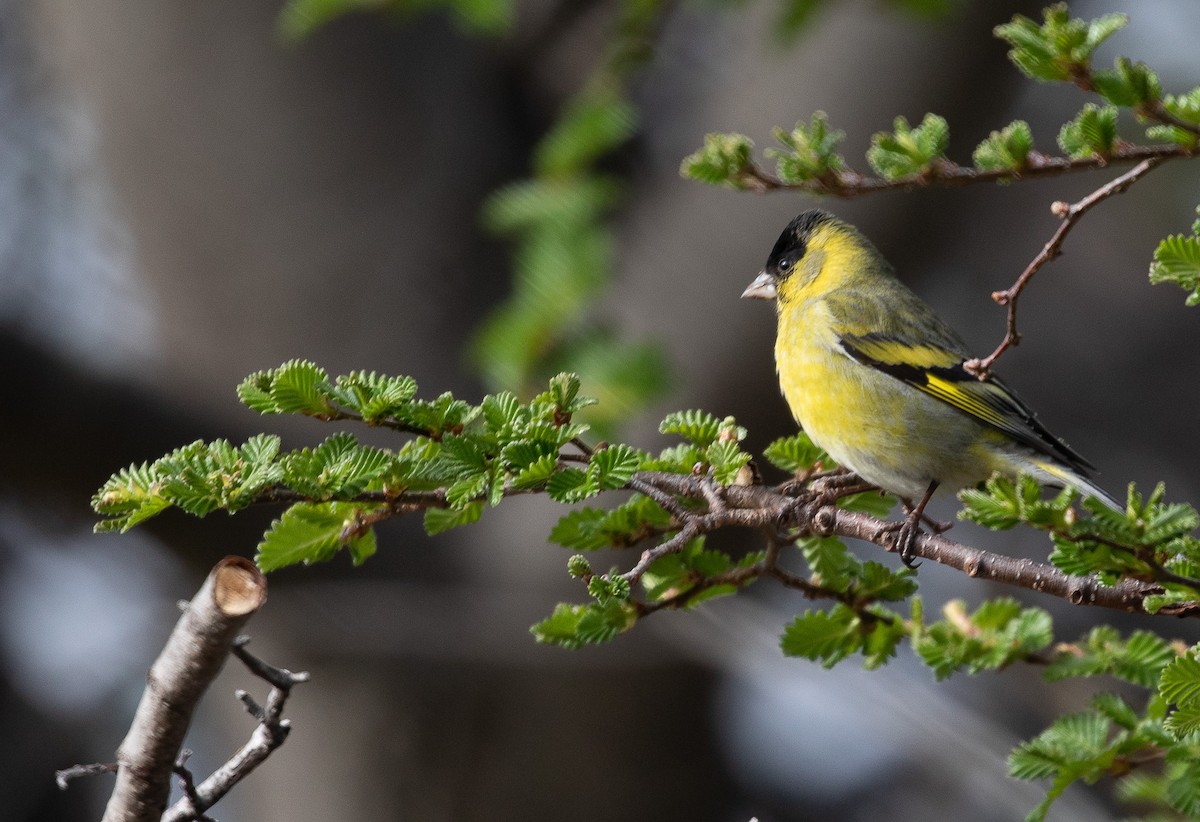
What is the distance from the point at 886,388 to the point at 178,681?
7.48 ft

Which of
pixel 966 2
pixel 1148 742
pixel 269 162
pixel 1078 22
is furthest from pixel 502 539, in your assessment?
pixel 1078 22

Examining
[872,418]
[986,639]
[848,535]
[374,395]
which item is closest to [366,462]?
[374,395]

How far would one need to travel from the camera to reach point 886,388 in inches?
140

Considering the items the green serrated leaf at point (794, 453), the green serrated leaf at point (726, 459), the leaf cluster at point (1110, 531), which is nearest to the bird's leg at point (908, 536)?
the green serrated leaf at point (794, 453)

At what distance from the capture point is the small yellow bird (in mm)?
3244

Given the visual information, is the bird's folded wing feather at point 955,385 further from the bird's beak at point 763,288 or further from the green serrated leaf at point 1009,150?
the green serrated leaf at point 1009,150

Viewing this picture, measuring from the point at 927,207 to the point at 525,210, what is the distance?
1.86 meters

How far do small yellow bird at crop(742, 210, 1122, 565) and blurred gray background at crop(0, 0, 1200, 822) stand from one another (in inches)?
42.4

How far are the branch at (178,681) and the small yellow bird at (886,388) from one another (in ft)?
5.05

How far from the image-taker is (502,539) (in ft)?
18.9

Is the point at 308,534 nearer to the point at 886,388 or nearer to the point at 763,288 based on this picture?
the point at 886,388

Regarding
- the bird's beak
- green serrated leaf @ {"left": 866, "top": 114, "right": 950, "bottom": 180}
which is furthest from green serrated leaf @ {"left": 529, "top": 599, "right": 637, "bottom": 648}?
the bird's beak

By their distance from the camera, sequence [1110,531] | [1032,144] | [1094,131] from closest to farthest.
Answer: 1. [1110,531]
2. [1094,131]
3. [1032,144]

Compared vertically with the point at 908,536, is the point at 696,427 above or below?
above
